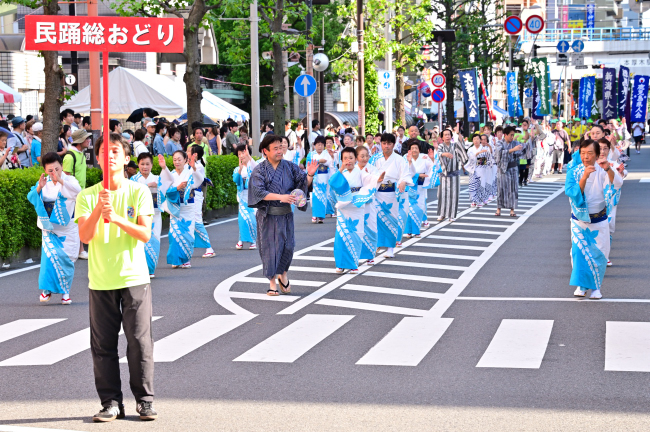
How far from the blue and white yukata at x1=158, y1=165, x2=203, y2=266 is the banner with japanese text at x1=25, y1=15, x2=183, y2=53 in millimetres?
7032

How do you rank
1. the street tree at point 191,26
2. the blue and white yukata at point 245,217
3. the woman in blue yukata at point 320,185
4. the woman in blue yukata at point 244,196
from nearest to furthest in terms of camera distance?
1. the woman in blue yukata at point 244,196
2. the blue and white yukata at point 245,217
3. the woman in blue yukata at point 320,185
4. the street tree at point 191,26

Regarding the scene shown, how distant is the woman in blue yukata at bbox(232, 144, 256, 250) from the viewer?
49.5 ft

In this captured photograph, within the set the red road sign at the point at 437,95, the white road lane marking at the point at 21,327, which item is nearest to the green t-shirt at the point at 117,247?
the white road lane marking at the point at 21,327

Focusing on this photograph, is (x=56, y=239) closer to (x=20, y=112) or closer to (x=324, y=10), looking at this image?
(x=20, y=112)

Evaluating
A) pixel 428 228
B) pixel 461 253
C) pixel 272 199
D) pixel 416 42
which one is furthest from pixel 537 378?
pixel 416 42

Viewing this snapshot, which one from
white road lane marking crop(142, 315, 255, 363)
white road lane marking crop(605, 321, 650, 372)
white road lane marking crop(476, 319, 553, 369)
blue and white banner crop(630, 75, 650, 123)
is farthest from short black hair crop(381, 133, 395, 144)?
blue and white banner crop(630, 75, 650, 123)

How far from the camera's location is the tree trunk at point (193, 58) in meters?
22.2

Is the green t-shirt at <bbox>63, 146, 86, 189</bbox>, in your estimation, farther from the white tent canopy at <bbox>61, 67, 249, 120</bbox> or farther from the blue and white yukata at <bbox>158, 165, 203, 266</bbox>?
the white tent canopy at <bbox>61, 67, 249, 120</bbox>

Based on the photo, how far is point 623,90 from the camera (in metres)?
47.1

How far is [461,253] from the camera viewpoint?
1483cm

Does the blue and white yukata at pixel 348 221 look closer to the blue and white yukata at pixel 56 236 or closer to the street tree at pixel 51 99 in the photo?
the blue and white yukata at pixel 56 236

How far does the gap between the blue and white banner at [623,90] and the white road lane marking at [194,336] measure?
39313 mm

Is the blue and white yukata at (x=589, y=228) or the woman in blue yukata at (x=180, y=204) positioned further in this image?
the woman in blue yukata at (x=180, y=204)

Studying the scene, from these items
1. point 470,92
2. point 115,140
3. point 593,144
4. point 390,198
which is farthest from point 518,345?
point 470,92
